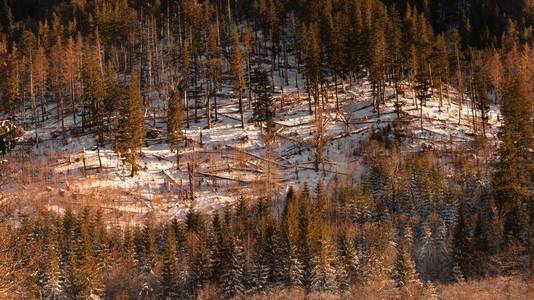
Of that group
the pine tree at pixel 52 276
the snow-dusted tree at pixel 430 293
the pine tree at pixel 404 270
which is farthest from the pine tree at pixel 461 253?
the pine tree at pixel 52 276

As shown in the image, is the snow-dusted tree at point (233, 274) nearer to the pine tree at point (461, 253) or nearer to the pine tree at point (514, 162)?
the pine tree at point (461, 253)

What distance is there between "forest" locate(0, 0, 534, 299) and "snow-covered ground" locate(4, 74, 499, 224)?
0.76ft

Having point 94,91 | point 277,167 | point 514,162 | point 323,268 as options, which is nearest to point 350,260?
point 323,268

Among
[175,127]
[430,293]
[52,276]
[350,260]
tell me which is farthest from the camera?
[175,127]

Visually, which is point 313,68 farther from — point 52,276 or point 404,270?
point 52,276

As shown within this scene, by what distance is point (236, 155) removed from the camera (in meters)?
55.2

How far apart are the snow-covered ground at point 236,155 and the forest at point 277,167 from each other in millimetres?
233

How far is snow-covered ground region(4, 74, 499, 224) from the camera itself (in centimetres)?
4966

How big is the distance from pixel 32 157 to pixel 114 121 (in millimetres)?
10137

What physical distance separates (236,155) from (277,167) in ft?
16.4

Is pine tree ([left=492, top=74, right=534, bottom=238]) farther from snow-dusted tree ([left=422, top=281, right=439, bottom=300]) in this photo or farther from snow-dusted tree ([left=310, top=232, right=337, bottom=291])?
snow-dusted tree ([left=310, top=232, right=337, bottom=291])

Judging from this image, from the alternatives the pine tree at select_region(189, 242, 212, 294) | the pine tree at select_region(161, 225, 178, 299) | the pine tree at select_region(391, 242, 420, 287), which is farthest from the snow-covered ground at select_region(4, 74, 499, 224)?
the pine tree at select_region(391, 242, 420, 287)

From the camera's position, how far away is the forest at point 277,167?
3709cm

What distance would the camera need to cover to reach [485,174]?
4628cm
